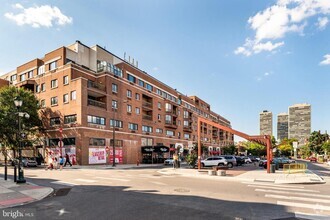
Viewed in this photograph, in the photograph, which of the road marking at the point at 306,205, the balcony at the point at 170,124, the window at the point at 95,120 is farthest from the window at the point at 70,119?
the road marking at the point at 306,205

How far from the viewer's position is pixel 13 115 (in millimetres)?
35688

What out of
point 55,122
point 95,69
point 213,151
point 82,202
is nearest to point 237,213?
point 82,202

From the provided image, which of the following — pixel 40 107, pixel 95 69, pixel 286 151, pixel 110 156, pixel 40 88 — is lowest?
pixel 286 151

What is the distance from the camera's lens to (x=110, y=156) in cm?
4247

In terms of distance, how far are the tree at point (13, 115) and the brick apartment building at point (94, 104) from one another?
3047 mm

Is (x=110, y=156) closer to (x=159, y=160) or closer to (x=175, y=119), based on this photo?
(x=159, y=160)

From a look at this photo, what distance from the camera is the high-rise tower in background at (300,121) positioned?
178750 millimetres

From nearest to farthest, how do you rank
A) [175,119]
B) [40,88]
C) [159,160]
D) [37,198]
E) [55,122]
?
1. [37,198]
2. [55,122]
3. [40,88]
4. [159,160]
5. [175,119]

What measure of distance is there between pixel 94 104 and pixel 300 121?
593ft

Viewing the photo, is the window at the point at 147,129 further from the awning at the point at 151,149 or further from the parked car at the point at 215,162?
the parked car at the point at 215,162

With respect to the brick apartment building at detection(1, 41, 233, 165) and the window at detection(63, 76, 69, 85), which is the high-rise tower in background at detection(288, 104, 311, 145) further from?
the window at detection(63, 76, 69, 85)

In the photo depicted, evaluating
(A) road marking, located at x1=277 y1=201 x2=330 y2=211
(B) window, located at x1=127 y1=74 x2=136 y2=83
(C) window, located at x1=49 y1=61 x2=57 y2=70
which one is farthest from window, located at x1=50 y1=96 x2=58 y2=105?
(A) road marking, located at x1=277 y1=201 x2=330 y2=211

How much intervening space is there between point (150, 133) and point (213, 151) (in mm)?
45211

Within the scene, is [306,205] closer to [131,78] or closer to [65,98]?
[65,98]
